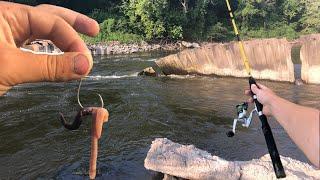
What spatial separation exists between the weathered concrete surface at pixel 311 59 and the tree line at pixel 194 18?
23.6 m

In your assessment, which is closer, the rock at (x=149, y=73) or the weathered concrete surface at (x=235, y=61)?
the weathered concrete surface at (x=235, y=61)

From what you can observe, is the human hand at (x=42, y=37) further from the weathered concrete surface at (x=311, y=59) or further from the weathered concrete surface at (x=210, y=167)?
the weathered concrete surface at (x=311, y=59)

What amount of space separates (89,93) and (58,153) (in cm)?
705

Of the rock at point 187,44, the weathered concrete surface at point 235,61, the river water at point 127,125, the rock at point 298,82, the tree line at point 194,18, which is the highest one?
the tree line at point 194,18

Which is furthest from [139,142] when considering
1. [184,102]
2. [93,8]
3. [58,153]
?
[93,8]

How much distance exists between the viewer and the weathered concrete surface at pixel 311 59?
17.4 metres

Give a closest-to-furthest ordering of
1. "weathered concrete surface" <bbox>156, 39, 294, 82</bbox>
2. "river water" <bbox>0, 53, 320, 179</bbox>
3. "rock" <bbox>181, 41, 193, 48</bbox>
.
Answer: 1. "river water" <bbox>0, 53, 320, 179</bbox>
2. "weathered concrete surface" <bbox>156, 39, 294, 82</bbox>
3. "rock" <bbox>181, 41, 193, 48</bbox>

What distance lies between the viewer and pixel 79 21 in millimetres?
2086

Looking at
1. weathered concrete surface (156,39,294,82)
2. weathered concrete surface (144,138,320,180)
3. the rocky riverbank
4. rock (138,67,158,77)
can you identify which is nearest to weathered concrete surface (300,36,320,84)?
weathered concrete surface (156,39,294,82)

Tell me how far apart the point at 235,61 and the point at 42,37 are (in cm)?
1774

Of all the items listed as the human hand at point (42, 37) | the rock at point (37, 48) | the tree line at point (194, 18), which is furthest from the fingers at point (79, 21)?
the tree line at point (194, 18)

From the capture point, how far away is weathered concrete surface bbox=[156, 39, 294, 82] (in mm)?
18172

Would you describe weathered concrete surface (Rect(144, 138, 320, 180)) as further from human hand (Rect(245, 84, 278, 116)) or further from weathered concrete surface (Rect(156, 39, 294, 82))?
weathered concrete surface (Rect(156, 39, 294, 82))

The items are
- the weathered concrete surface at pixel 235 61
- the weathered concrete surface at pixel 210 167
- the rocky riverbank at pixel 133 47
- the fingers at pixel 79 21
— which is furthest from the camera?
the rocky riverbank at pixel 133 47
